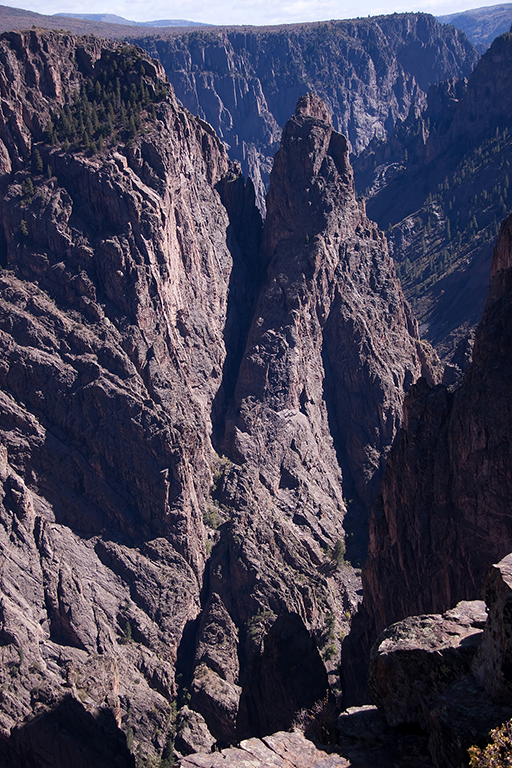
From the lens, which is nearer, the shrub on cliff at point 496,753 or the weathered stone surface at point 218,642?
the shrub on cliff at point 496,753

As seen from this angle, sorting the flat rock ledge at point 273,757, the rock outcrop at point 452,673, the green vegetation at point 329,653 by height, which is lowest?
the flat rock ledge at point 273,757

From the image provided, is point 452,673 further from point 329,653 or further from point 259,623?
point 259,623

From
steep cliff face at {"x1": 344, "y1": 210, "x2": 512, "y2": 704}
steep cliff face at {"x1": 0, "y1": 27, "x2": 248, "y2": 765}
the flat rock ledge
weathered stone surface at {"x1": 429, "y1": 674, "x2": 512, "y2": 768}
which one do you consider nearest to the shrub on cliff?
weathered stone surface at {"x1": 429, "y1": 674, "x2": 512, "y2": 768}

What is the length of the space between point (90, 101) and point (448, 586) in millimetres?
89649

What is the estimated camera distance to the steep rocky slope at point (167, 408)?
79.4m

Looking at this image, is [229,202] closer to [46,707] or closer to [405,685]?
[46,707]

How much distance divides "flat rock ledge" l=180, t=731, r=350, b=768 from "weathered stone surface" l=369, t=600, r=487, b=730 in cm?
385

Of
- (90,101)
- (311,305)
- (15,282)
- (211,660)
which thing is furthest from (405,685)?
(90,101)

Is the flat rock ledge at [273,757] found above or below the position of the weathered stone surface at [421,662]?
below

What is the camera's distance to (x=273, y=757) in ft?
124

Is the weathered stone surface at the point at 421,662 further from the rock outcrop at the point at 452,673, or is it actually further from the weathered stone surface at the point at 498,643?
the weathered stone surface at the point at 498,643

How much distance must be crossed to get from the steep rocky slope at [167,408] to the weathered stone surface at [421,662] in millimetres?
35335

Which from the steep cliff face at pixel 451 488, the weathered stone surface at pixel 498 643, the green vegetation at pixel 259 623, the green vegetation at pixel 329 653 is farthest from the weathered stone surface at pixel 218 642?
the weathered stone surface at pixel 498 643

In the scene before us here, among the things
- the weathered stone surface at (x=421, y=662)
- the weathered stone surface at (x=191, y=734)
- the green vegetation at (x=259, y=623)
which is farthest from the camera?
the green vegetation at (x=259, y=623)
